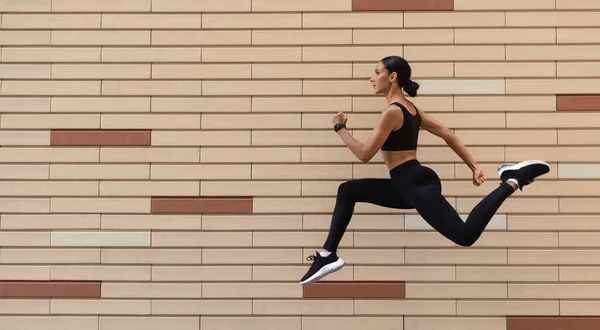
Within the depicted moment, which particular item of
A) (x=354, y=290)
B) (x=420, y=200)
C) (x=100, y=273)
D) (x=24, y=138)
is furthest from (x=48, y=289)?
(x=420, y=200)

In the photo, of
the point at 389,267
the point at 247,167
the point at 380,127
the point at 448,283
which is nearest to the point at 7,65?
the point at 247,167

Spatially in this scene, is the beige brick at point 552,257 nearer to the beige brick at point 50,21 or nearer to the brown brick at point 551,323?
the brown brick at point 551,323

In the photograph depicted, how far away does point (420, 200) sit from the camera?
4.02 meters

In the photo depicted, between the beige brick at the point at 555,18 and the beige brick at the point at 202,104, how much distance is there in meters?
2.22

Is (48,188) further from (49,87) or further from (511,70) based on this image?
(511,70)

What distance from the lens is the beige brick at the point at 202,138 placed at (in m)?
4.82

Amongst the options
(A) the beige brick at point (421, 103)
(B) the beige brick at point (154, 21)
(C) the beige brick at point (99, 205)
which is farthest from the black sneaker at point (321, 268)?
(B) the beige brick at point (154, 21)

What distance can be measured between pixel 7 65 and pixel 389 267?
3.46 metres

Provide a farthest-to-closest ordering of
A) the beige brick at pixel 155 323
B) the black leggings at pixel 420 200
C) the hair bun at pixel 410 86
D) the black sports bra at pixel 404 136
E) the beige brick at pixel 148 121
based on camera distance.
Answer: the beige brick at pixel 148 121 → the beige brick at pixel 155 323 → the hair bun at pixel 410 86 → the black sports bra at pixel 404 136 → the black leggings at pixel 420 200

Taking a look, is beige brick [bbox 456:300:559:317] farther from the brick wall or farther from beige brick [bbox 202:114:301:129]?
beige brick [bbox 202:114:301:129]

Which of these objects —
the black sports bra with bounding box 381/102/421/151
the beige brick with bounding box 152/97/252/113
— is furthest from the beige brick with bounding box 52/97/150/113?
the black sports bra with bounding box 381/102/421/151

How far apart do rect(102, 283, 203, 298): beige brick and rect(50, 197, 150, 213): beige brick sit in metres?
0.60

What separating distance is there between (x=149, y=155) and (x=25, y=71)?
1220 mm

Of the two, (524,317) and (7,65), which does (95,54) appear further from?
(524,317)
